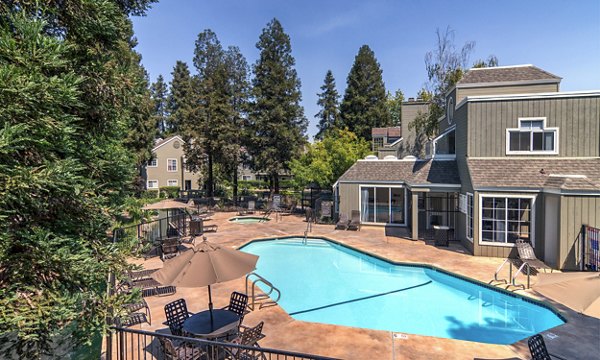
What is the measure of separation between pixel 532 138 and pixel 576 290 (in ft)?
33.5

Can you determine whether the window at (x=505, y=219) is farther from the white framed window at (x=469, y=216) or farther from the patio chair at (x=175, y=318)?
the patio chair at (x=175, y=318)

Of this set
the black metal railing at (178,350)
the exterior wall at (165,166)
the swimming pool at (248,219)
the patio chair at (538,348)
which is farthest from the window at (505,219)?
the exterior wall at (165,166)

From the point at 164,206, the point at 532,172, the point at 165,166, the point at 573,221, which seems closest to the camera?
the point at 573,221

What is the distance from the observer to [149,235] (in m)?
15.1

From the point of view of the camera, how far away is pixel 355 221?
1903 cm

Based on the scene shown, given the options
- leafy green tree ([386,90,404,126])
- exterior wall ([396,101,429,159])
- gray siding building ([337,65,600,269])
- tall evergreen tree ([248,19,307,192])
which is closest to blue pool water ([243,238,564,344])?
gray siding building ([337,65,600,269])

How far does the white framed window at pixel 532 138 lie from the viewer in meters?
13.1

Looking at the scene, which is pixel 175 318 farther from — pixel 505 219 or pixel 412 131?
pixel 412 131

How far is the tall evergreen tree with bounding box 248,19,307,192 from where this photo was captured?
29.1 m

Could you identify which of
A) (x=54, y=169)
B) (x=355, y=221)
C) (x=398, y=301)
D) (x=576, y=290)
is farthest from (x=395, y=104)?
(x=54, y=169)

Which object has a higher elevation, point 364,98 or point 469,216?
point 364,98

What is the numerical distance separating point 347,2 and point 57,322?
1795cm

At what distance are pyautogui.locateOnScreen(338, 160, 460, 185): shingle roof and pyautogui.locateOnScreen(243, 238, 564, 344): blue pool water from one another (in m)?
5.46

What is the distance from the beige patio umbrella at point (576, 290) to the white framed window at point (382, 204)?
13.2 metres
